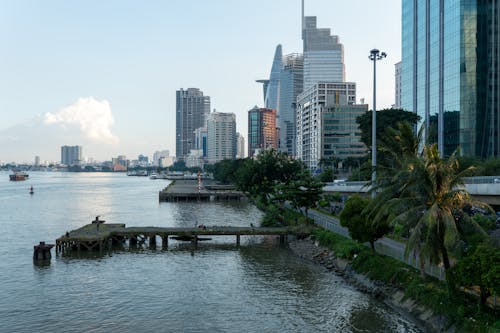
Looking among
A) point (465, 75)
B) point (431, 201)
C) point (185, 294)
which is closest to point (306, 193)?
point (185, 294)

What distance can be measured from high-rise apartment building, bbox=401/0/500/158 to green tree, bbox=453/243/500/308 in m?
86.0

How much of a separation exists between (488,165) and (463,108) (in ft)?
141

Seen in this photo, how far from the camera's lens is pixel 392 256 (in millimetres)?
41156

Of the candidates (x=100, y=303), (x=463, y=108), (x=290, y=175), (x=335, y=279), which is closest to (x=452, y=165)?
(x=335, y=279)

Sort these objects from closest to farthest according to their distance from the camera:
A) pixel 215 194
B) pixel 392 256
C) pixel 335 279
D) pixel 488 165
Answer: pixel 392 256, pixel 335 279, pixel 488 165, pixel 215 194

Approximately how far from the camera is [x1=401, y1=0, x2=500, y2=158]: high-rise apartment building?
102812 mm

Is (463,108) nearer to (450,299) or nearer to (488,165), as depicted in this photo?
(488,165)

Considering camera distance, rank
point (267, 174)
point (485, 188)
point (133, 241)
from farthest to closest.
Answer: point (267, 174) < point (133, 241) < point (485, 188)

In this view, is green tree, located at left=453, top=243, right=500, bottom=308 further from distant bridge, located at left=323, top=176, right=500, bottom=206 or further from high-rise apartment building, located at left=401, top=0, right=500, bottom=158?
high-rise apartment building, located at left=401, top=0, right=500, bottom=158

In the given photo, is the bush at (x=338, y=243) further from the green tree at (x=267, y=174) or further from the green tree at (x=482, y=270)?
the green tree at (x=267, y=174)

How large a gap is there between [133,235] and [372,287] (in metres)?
36.1

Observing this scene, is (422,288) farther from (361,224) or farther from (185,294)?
(185,294)

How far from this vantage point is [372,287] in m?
39.2

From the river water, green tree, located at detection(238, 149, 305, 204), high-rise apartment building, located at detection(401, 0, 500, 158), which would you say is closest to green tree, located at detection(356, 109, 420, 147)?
high-rise apartment building, located at detection(401, 0, 500, 158)
